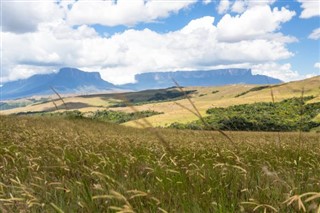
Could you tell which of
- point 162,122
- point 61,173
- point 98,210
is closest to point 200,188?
point 98,210

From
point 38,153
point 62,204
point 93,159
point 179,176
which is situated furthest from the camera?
point 38,153

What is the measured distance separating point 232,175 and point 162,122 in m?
173

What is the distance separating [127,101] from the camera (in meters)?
3.20

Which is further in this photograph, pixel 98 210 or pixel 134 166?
pixel 134 166

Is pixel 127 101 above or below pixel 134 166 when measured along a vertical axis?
above

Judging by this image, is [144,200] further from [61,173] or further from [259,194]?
[61,173]

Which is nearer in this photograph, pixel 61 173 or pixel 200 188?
pixel 200 188

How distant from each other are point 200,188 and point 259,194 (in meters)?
0.62

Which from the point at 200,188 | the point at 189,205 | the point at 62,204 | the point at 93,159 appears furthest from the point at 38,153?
the point at 189,205

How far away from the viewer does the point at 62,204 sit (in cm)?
333

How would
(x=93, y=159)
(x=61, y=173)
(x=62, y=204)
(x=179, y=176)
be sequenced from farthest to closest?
1. (x=93, y=159)
2. (x=61, y=173)
3. (x=179, y=176)
4. (x=62, y=204)

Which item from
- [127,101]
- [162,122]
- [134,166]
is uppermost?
[127,101]

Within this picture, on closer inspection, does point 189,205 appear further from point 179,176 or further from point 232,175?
point 232,175

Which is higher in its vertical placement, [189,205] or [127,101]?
[127,101]
